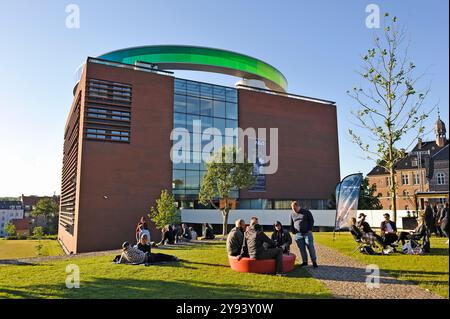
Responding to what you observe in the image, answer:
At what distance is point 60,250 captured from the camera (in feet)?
111

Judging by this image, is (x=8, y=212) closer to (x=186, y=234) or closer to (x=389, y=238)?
(x=186, y=234)

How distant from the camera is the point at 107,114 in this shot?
91.1 ft

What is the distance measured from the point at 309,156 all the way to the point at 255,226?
3192 centimetres

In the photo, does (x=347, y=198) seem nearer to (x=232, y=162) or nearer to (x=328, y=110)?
(x=232, y=162)

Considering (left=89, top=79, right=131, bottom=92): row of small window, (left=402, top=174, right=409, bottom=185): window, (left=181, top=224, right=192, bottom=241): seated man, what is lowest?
(left=181, top=224, right=192, bottom=241): seated man

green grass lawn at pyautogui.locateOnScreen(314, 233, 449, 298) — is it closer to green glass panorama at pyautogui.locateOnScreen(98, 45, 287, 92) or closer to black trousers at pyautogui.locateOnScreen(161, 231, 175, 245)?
black trousers at pyautogui.locateOnScreen(161, 231, 175, 245)

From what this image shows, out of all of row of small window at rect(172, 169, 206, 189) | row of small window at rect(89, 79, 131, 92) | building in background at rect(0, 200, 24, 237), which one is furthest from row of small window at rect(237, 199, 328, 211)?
building in background at rect(0, 200, 24, 237)

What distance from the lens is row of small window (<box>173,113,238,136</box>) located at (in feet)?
104

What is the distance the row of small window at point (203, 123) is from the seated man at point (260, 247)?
943 inches

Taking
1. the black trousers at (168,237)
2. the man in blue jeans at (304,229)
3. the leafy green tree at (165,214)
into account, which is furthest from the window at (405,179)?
the man in blue jeans at (304,229)

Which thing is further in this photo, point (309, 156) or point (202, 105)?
point (309, 156)

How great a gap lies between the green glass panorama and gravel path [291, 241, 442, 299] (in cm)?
2848
